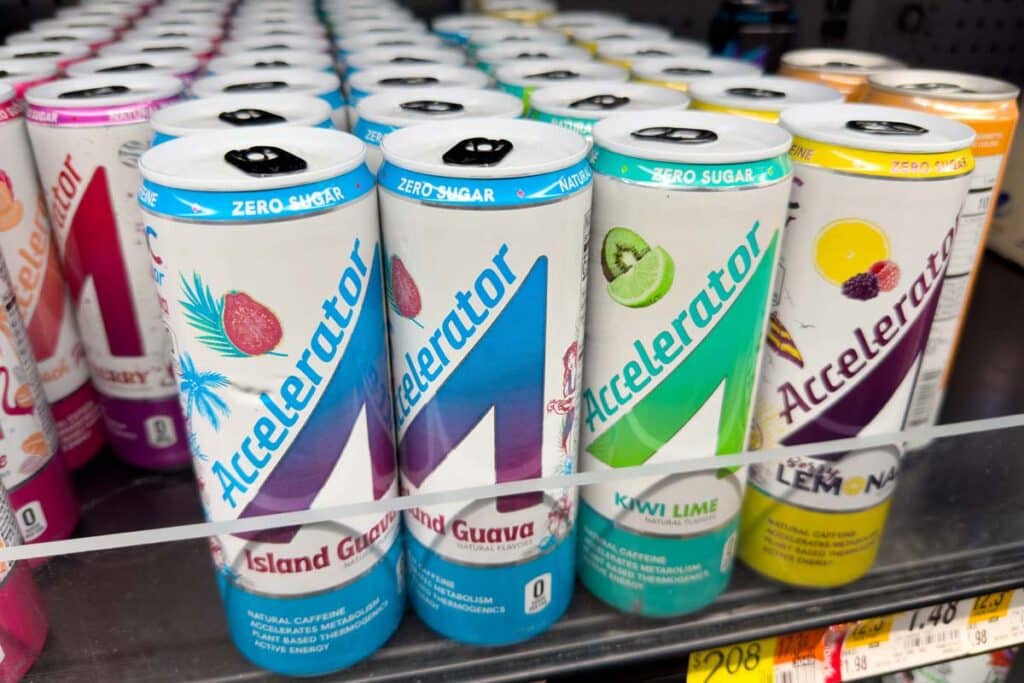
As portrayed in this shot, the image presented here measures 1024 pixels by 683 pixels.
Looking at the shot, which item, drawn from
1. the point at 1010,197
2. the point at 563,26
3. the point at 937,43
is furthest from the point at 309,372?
the point at 937,43

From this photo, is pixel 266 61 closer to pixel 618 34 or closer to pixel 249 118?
pixel 249 118

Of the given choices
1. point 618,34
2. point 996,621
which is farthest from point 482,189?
point 618,34

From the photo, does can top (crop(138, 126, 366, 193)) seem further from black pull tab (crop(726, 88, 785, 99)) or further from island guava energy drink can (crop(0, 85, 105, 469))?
black pull tab (crop(726, 88, 785, 99))

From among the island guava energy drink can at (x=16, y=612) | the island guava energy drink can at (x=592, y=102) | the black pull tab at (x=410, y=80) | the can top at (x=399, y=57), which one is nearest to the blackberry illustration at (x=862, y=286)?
the island guava energy drink can at (x=592, y=102)

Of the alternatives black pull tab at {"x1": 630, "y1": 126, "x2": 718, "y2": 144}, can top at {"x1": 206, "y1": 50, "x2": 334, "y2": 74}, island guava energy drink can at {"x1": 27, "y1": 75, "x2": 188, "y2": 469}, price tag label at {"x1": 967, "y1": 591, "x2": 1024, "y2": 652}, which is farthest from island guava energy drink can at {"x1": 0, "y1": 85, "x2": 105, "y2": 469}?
price tag label at {"x1": 967, "y1": 591, "x2": 1024, "y2": 652}

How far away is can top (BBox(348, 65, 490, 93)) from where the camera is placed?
3.22ft

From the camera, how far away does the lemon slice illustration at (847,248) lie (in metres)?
0.75

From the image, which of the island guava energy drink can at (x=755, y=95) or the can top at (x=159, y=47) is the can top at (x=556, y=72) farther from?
the can top at (x=159, y=47)

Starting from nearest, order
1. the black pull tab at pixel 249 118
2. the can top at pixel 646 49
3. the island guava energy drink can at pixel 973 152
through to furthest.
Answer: the black pull tab at pixel 249 118, the island guava energy drink can at pixel 973 152, the can top at pixel 646 49

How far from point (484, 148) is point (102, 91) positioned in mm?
517

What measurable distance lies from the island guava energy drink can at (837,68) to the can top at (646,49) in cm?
16

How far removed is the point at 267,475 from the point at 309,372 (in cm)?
11

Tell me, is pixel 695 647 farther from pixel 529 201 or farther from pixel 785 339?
pixel 529 201

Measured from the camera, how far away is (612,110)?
87 centimetres
